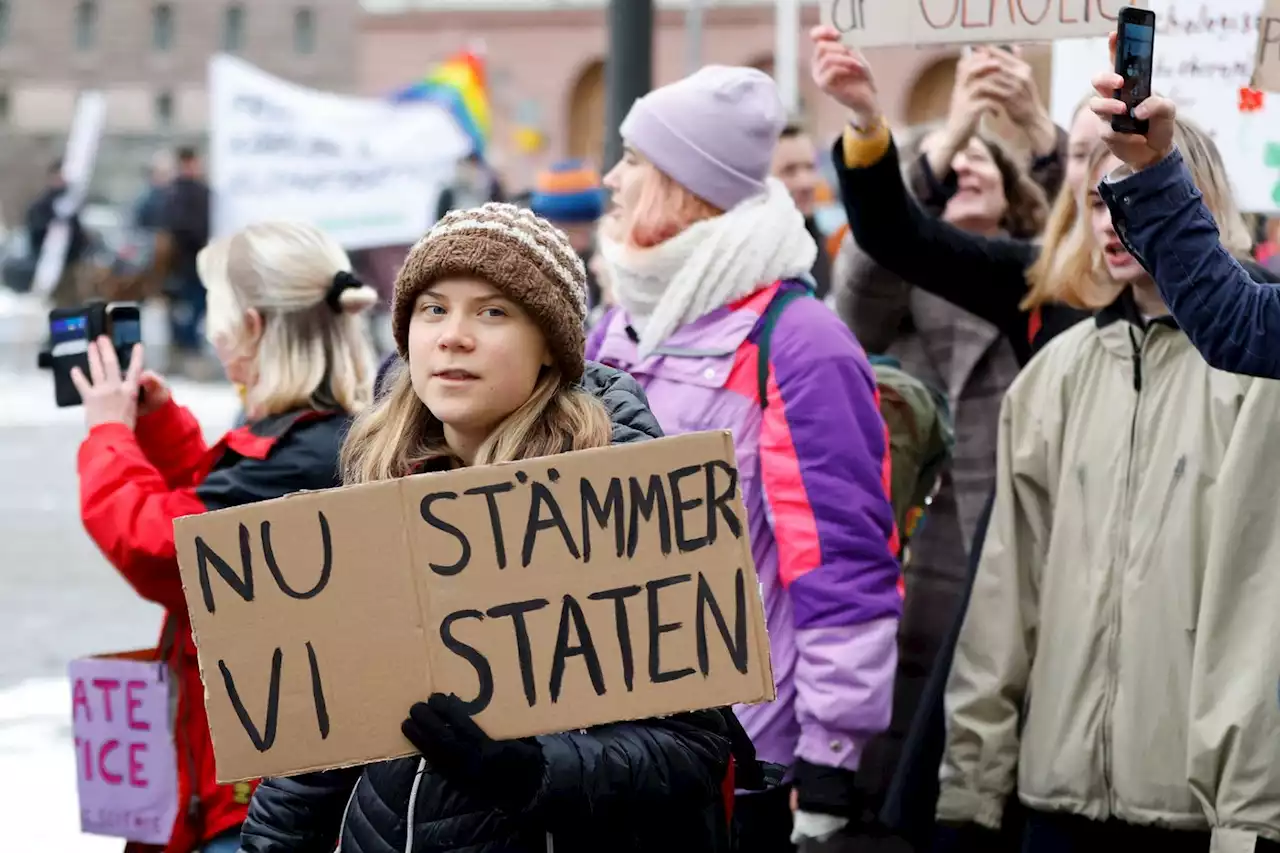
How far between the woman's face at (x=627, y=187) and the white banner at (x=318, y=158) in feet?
19.0

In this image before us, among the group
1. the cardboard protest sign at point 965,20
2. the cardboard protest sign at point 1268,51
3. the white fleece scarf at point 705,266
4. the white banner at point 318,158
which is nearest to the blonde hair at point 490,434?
the white fleece scarf at point 705,266

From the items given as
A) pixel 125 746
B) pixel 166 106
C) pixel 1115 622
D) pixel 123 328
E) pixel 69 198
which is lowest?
pixel 166 106

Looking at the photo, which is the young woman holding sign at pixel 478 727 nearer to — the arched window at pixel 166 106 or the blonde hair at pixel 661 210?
the blonde hair at pixel 661 210

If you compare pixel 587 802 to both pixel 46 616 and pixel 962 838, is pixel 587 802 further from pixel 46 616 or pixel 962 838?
pixel 46 616

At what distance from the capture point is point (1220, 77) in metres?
5.01

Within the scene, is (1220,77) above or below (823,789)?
above

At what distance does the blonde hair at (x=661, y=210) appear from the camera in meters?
3.95

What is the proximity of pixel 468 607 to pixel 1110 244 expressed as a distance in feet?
5.50

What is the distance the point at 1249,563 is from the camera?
11.2ft

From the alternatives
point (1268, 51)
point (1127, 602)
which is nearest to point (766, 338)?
point (1127, 602)

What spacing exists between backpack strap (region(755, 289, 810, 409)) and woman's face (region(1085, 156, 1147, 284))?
0.55m

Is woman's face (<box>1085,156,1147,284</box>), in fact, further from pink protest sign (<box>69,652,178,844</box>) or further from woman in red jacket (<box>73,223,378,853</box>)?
pink protest sign (<box>69,652,178,844</box>)

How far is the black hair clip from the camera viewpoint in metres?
4.18

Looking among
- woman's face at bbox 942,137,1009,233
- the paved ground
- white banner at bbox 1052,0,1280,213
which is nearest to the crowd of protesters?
woman's face at bbox 942,137,1009,233
